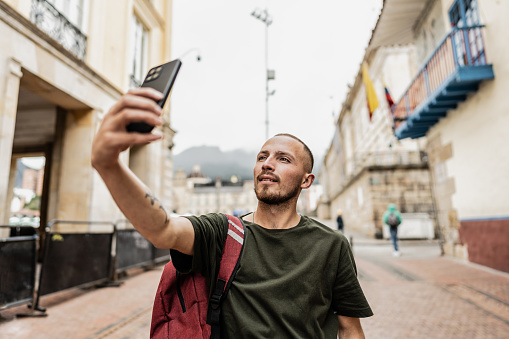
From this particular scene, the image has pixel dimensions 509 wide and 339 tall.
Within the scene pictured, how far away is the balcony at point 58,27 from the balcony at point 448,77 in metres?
9.41

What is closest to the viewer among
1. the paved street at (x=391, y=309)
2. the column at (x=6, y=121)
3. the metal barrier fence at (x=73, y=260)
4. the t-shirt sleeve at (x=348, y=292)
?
the t-shirt sleeve at (x=348, y=292)

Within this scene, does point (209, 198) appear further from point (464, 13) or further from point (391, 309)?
point (391, 309)

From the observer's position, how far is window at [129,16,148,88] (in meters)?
11.6

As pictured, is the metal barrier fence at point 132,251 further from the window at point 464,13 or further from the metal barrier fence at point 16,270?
the window at point 464,13

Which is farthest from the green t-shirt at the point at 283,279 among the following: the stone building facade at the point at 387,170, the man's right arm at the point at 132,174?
the stone building facade at the point at 387,170

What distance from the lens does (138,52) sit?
12.4 metres

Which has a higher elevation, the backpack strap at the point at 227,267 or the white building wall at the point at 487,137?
the white building wall at the point at 487,137

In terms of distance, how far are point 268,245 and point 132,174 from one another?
768 mm

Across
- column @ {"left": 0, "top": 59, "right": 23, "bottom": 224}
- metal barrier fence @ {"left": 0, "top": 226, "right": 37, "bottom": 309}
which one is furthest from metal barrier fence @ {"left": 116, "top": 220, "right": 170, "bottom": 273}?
metal barrier fence @ {"left": 0, "top": 226, "right": 37, "bottom": 309}

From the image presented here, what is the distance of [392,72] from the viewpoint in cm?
2130

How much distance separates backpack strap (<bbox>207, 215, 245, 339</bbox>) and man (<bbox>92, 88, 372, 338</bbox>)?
0.03m

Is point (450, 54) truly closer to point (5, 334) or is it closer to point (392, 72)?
point (5, 334)

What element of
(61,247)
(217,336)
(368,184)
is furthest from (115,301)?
(368,184)

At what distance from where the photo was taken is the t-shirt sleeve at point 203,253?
1.44 meters
